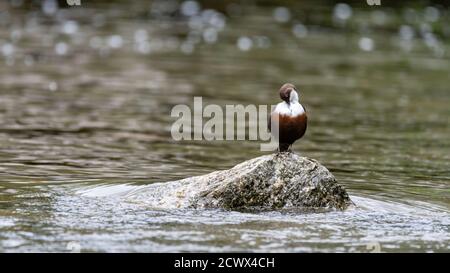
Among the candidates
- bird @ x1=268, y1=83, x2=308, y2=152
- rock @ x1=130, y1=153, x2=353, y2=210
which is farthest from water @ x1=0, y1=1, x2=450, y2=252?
bird @ x1=268, y1=83, x2=308, y2=152

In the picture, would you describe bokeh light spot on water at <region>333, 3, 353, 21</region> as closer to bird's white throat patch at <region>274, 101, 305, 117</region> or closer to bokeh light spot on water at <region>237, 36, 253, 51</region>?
bokeh light spot on water at <region>237, 36, 253, 51</region>

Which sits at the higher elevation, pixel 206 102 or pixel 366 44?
pixel 366 44

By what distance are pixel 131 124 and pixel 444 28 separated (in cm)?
1386

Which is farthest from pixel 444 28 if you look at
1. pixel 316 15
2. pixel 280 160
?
pixel 280 160

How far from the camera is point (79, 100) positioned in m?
16.5

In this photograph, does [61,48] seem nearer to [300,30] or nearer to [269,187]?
[300,30]

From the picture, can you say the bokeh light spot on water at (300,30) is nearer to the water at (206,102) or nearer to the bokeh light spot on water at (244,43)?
the water at (206,102)

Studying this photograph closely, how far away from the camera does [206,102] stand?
54.6 ft

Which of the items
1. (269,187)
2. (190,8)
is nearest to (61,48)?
(190,8)

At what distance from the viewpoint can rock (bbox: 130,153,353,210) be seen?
8641mm

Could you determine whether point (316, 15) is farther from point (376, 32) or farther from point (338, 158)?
point (338, 158)

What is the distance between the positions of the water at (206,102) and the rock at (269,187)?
19 centimetres

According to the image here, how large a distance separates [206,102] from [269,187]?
8.03 metres

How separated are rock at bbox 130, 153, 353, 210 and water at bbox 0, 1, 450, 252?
0.19 metres
